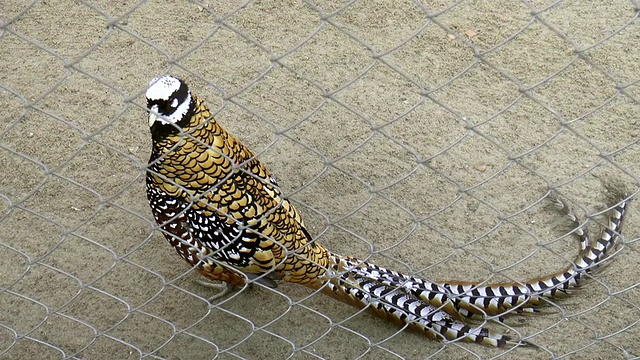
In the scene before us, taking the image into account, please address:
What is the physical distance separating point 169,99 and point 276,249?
29.2 inches

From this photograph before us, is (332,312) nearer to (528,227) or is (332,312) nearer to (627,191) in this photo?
(528,227)

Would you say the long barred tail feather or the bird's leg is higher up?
the long barred tail feather

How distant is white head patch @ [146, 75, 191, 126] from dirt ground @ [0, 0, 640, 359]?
1.01 feet

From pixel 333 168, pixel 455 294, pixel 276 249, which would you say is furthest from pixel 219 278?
pixel 455 294

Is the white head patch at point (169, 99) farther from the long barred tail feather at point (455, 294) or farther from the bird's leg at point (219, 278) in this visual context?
the long barred tail feather at point (455, 294)

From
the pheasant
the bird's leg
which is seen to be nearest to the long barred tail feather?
the pheasant

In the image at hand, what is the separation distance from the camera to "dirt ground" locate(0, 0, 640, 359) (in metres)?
3.00

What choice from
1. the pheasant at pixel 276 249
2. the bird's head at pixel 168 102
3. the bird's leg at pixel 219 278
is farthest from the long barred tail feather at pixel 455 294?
the bird's head at pixel 168 102

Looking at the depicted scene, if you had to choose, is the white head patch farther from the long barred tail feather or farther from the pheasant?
the long barred tail feather

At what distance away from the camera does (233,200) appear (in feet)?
8.61

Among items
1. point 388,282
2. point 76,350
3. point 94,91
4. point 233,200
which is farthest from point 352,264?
point 94,91

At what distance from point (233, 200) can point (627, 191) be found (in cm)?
191

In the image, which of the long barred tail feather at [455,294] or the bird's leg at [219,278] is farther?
the bird's leg at [219,278]

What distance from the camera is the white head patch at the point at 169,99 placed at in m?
2.41
